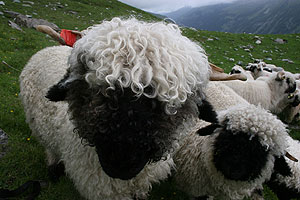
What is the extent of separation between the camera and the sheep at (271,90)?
724cm

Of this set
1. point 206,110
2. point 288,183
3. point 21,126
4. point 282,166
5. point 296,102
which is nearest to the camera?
point 206,110

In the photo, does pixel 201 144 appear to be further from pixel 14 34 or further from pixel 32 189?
pixel 14 34

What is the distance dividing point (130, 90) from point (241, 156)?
5.66ft

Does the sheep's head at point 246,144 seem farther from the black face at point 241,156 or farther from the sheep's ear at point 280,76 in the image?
the sheep's ear at point 280,76

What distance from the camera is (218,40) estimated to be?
768 inches

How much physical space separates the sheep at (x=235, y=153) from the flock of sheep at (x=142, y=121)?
1cm

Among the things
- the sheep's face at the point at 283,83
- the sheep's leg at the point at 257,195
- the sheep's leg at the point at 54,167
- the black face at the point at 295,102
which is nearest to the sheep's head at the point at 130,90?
the sheep's leg at the point at 54,167

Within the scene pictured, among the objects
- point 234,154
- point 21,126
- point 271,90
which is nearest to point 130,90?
point 234,154

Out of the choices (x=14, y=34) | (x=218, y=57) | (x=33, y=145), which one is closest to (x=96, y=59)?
(x=33, y=145)

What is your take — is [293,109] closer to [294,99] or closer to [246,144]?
[294,99]

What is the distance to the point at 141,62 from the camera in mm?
1600

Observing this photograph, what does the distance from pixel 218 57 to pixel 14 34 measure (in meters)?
11.2

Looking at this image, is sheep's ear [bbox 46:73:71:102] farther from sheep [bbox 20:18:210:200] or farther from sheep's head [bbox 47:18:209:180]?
sheep's head [bbox 47:18:209:180]

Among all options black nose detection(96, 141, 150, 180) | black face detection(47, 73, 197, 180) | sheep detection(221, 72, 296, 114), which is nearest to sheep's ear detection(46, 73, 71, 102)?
black face detection(47, 73, 197, 180)
